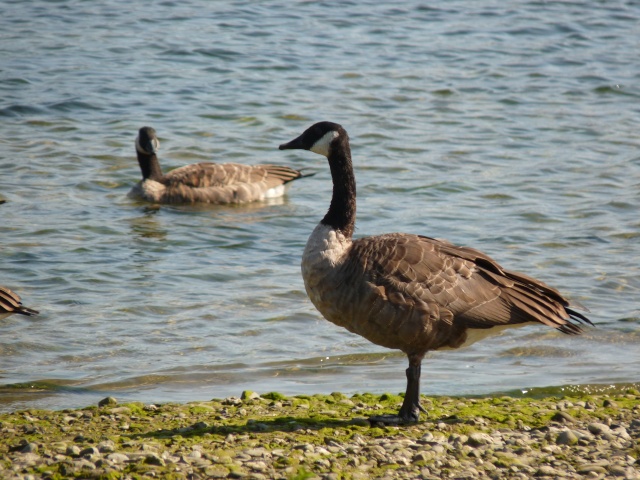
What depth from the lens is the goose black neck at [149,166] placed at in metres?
16.0

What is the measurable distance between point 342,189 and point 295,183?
9321 mm

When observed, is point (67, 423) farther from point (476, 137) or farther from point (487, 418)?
point (476, 137)

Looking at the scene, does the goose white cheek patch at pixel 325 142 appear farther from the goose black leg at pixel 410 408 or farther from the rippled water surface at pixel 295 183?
the rippled water surface at pixel 295 183

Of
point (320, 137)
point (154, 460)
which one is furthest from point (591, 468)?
point (320, 137)

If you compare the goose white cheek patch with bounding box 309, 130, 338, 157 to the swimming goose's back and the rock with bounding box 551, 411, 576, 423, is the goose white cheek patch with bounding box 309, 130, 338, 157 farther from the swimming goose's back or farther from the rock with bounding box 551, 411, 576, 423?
the swimming goose's back

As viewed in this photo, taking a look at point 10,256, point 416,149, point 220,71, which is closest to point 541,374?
point 10,256

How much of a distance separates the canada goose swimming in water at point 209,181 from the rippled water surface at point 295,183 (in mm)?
355

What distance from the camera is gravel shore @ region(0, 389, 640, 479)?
6.16 meters

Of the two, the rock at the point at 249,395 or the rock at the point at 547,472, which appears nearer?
the rock at the point at 547,472

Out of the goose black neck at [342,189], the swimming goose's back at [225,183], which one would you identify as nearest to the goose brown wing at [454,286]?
the goose black neck at [342,189]

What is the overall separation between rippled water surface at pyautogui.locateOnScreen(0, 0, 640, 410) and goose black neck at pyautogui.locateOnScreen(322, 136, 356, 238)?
1784mm

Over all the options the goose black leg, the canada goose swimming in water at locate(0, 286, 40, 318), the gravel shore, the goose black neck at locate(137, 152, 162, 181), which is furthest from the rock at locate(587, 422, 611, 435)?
the goose black neck at locate(137, 152, 162, 181)

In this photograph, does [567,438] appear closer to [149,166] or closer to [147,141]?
[147,141]

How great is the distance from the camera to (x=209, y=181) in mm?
16078
